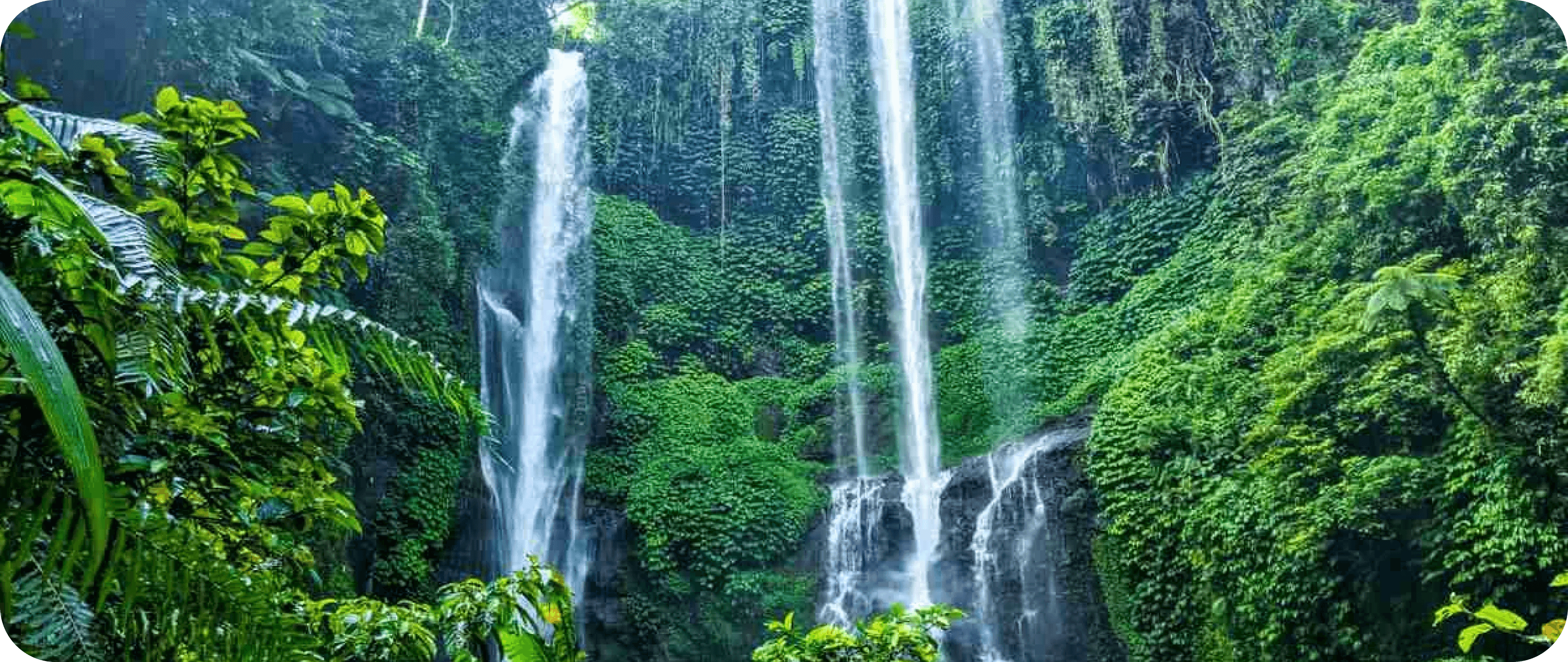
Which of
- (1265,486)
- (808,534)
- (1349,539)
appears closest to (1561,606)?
(1349,539)

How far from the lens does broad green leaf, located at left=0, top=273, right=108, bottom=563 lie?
748 mm

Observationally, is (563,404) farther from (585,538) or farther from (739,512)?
(739,512)

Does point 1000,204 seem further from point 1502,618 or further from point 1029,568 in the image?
point 1502,618

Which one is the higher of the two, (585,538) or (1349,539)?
(585,538)

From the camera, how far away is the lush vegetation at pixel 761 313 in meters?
1.42

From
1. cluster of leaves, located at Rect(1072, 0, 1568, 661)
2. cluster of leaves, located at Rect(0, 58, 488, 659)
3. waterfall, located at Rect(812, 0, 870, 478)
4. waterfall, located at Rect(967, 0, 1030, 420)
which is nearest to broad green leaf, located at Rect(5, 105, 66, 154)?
cluster of leaves, located at Rect(0, 58, 488, 659)

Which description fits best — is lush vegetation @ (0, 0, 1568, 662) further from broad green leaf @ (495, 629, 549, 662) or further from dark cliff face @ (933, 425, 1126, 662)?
dark cliff face @ (933, 425, 1126, 662)

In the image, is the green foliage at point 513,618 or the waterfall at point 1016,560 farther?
the waterfall at point 1016,560

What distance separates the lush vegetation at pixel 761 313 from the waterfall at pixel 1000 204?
0.14 metres

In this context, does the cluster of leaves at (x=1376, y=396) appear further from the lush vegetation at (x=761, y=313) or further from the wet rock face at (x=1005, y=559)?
the wet rock face at (x=1005, y=559)

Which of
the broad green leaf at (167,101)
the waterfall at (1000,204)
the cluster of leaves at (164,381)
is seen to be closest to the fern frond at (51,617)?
the cluster of leaves at (164,381)

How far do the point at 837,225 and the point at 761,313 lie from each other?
5.46 ft

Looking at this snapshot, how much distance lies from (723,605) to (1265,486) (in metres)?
5.30

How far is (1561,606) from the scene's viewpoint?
6.04 metres
